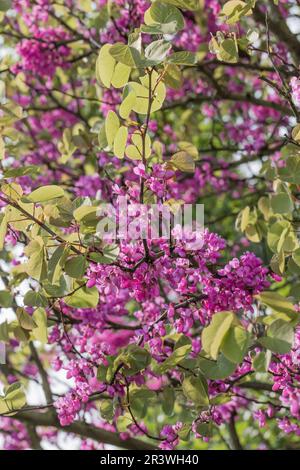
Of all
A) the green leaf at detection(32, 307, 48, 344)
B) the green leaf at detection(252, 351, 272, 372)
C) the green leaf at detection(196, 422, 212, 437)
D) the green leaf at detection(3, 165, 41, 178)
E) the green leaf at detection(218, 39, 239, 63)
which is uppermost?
the green leaf at detection(218, 39, 239, 63)

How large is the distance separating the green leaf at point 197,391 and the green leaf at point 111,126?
2.65 ft

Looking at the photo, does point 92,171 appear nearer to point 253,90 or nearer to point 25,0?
point 25,0

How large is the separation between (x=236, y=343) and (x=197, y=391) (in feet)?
1.62

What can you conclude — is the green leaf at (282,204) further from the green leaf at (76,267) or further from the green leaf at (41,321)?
the green leaf at (41,321)

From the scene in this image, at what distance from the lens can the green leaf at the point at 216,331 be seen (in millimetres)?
1702

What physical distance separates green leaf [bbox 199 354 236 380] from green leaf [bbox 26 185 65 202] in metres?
0.66

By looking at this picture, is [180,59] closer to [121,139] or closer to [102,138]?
[121,139]

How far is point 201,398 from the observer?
2154 mm

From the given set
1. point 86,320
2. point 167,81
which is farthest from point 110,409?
point 167,81

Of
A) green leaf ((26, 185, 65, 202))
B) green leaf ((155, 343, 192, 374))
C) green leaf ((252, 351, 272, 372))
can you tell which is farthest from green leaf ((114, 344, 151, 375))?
green leaf ((26, 185, 65, 202))

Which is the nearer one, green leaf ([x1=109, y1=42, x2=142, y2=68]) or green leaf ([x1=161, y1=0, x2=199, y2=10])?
green leaf ([x1=109, y1=42, x2=142, y2=68])

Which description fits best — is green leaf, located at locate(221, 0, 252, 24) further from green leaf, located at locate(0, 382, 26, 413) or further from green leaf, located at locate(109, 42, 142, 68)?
green leaf, located at locate(0, 382, 26, 413)

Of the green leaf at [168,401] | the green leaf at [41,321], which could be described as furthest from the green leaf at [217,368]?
the green leaf at [41,321]

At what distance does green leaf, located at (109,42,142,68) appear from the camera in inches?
75.3
